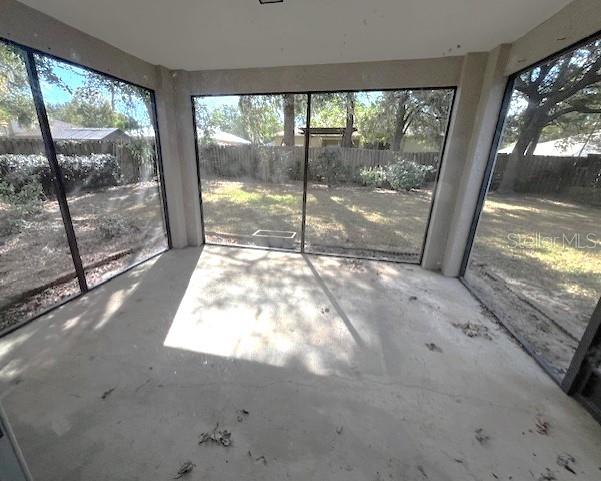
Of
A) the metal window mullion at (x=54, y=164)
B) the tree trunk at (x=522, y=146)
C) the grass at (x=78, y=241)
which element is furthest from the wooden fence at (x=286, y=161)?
the metal window mullion at (x=54, y=164)

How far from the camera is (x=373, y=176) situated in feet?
13.4

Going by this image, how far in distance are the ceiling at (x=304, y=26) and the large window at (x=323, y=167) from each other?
2.31 ft

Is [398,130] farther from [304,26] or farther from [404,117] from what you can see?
[304,26]

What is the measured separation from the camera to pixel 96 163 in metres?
2.72

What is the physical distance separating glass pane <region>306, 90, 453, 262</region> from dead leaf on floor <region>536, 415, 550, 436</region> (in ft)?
7.46

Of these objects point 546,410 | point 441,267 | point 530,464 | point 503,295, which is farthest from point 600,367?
point 441,267

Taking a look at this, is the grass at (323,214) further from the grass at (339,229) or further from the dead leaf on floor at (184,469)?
the dead leaf on floor at (184,469)

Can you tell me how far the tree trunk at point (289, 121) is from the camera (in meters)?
3.54

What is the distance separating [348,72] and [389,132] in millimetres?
1214

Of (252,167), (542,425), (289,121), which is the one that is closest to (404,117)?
(289,121)

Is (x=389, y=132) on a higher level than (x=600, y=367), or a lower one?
higher

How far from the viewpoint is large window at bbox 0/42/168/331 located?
2.04m

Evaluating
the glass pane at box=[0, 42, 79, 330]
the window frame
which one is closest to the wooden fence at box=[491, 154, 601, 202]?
the window frame

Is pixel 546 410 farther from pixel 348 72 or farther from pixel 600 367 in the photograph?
pixel 348 72
